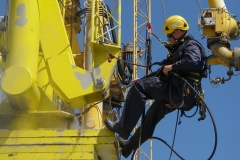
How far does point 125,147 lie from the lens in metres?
10.6

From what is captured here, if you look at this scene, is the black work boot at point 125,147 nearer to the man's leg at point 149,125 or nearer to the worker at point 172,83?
the man's leg at point 149,125

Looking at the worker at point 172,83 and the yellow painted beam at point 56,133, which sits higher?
the worker at point 172,83

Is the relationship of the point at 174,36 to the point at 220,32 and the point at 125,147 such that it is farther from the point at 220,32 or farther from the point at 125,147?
the point at 220,32

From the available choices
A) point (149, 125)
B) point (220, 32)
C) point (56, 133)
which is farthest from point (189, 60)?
point (220, 32)

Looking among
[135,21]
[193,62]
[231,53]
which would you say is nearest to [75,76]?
[193,62]

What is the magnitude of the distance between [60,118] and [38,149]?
841 millimetres

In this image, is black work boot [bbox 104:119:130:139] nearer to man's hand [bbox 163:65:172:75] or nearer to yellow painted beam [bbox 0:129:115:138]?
yellow painted beam [bbox 0:129:115:138]

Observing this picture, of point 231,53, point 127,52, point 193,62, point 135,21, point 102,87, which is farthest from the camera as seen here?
point 135,21

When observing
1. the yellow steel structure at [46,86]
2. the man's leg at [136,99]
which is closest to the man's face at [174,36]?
the man's leg at [136,99]

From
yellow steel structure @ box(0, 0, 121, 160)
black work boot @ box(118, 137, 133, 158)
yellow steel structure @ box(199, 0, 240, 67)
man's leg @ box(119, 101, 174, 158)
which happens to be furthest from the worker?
yellow steel structure @ box(199, 0, 240, 67)

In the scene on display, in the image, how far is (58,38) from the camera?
1116 cm

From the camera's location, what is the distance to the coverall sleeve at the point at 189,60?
976 cm

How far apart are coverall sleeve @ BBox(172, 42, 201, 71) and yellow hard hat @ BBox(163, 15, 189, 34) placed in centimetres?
47

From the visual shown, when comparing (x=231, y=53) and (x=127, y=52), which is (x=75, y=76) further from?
(x=127, y=52)
